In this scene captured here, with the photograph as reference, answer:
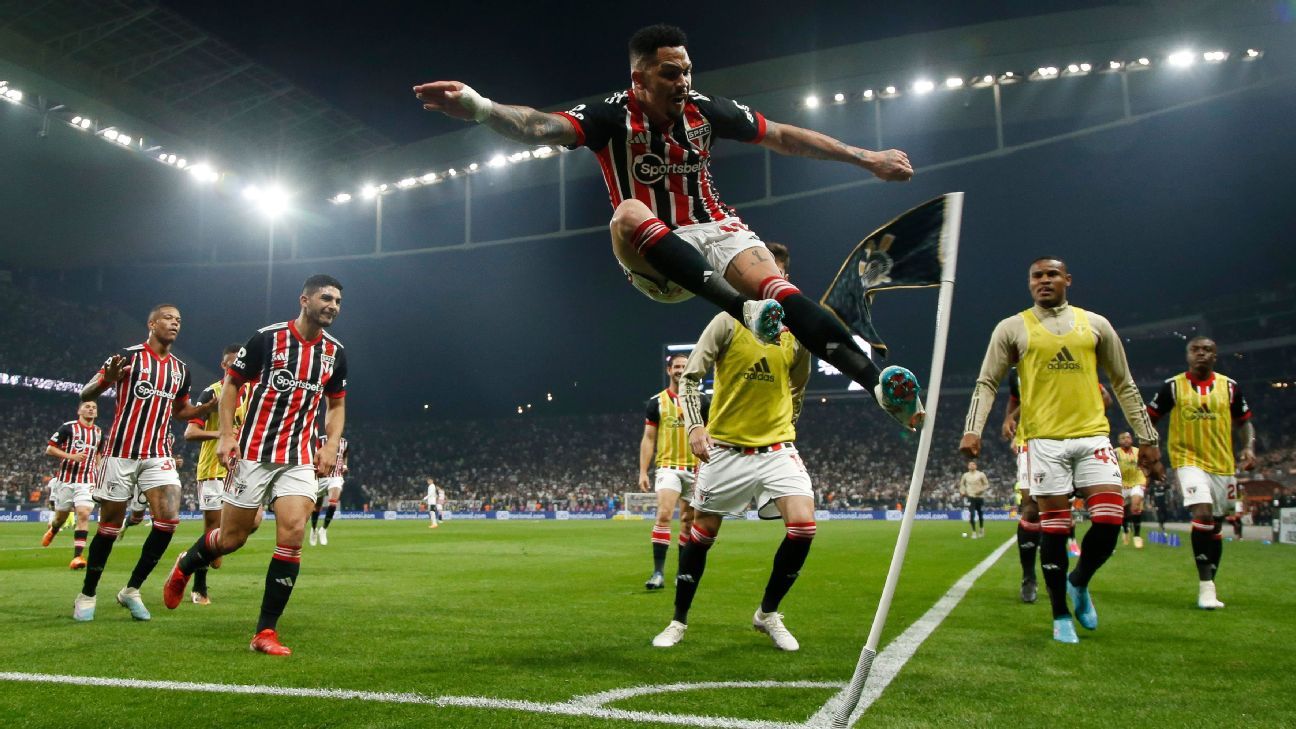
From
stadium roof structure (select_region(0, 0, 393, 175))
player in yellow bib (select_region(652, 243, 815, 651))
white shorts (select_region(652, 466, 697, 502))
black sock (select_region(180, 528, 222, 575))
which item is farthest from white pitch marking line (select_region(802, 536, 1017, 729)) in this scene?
stadium roof structure (select_region(0, 0, 393, 175))

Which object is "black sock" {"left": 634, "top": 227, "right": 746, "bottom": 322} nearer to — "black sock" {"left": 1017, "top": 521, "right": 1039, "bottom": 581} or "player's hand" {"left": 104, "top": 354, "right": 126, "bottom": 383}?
"player's hand" {"left": 104, "top": 354, "right": 126, "bottom": 383}

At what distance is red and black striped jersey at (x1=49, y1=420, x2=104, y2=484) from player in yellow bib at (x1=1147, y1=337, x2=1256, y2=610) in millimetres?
15790

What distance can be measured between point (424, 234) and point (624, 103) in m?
40.3

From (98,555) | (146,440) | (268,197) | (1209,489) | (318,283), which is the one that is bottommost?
(98,555)

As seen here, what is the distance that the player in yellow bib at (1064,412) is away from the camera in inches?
239

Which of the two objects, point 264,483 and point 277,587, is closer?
point 277,587

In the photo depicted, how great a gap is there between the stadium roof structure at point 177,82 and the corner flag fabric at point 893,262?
94.7 ft

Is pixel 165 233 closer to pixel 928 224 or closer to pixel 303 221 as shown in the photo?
pixel 303 221

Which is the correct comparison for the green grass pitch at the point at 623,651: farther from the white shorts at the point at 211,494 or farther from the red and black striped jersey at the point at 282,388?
the red and black striped jersey at the point at 282,388

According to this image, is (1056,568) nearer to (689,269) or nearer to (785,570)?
(785,570)

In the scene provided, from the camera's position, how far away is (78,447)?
16.1m

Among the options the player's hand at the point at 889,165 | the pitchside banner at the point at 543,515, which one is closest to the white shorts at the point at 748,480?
the player's hand at the point at 889,165

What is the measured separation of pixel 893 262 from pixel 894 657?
255 cm

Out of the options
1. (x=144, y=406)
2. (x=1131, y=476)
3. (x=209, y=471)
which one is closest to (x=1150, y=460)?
(x=144, y=406)
